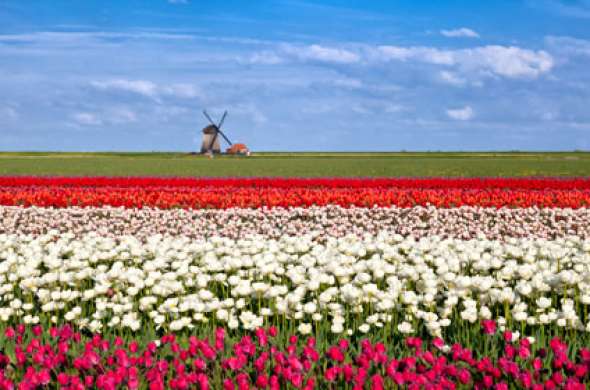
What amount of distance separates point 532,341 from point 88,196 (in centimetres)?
1621

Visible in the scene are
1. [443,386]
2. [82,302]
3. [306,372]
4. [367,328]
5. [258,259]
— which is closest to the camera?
[443,386]

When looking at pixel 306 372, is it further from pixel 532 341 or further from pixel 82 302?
pixel 82 302

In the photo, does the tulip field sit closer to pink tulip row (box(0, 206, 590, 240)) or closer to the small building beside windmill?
→ pink tulip row (box(0, 206, 590, 240))

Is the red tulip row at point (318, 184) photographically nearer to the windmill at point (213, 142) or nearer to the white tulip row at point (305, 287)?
the white tulip row at point (305, 287)

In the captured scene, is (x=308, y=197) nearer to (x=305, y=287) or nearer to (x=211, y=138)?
(x=305, y=287)

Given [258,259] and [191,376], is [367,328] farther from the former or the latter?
[258,259]

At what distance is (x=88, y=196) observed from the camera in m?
20.3

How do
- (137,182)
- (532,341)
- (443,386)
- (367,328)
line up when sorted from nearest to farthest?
(443,386) < (532,341) < (367,328) < (137,182)

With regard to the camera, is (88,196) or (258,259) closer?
(258,259)

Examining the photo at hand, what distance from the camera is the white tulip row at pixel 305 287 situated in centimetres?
709

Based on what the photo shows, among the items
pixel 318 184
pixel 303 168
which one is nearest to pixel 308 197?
pixel 318 184

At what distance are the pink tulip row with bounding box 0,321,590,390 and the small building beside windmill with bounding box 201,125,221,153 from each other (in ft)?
391

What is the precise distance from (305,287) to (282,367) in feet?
9.09

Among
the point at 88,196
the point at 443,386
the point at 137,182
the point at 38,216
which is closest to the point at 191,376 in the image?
the point at 443,386
